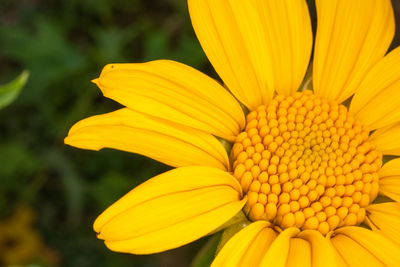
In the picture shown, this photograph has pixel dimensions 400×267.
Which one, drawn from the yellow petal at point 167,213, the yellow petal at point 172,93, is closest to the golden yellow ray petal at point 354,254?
the yellow petal at point 167,213

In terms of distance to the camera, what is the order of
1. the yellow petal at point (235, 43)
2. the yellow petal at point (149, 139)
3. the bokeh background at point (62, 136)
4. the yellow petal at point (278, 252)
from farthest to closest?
the bokeh background at point (62, 136) < the yellow petal at point (235, 43) < the yellow petal at point (149, 139) < the yellow petal at point (278, 252)

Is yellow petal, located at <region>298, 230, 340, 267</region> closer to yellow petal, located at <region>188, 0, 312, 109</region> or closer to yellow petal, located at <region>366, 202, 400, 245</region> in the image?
yellow petal, located at <region>366, 202, 400, 245</region>

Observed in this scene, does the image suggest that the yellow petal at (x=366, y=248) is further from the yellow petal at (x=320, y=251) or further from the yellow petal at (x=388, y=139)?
the yellow petal at (x=388, y=139)

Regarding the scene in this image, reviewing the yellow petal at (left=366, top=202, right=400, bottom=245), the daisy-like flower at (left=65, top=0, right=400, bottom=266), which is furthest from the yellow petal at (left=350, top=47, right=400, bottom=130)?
the yellow petal at (left=366, top=202, right=400, bottom=245)

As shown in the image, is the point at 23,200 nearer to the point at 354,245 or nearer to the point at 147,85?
the point at 147,85

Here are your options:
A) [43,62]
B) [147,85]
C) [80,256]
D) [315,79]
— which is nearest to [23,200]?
[80,256]

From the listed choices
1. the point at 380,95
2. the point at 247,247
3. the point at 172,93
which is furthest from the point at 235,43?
the point at 247,247
